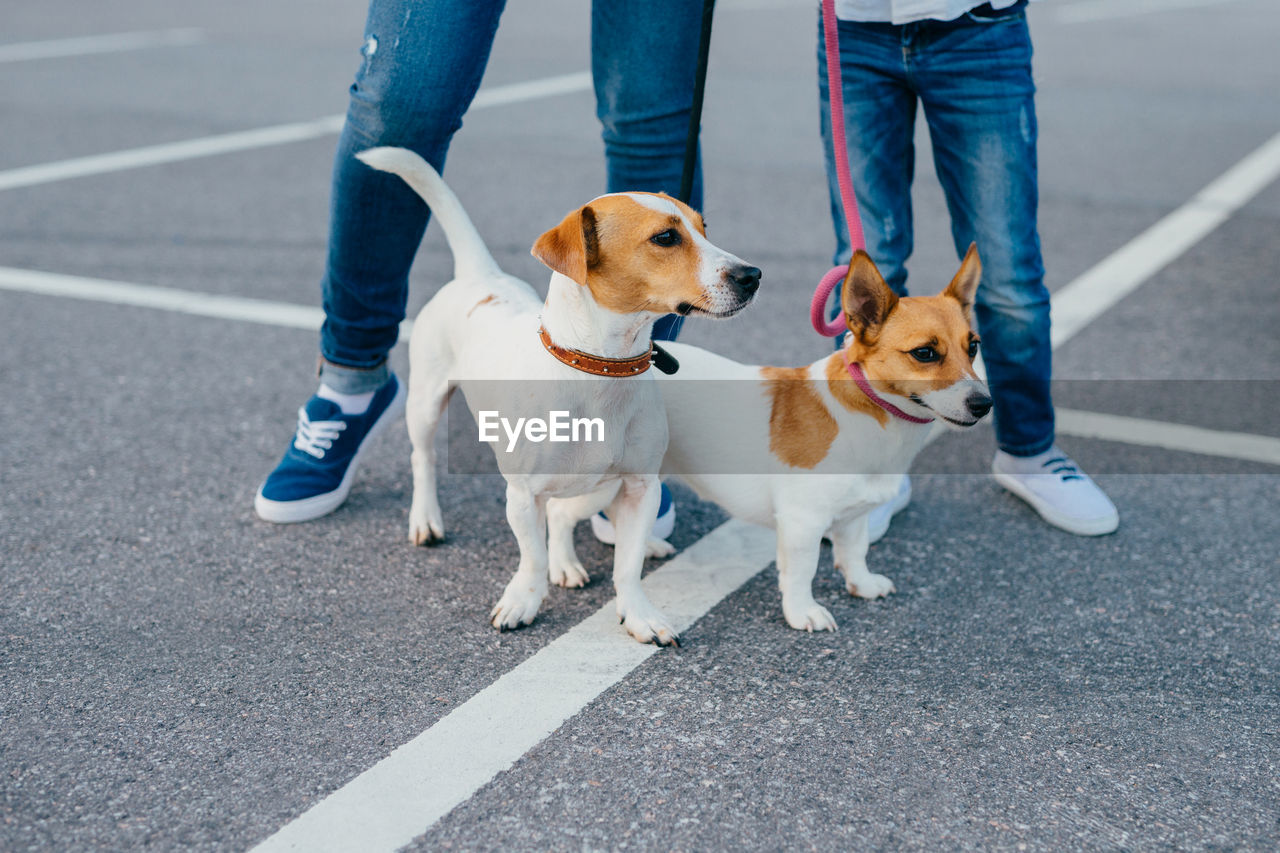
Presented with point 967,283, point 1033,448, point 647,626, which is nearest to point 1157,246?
point 1033,448

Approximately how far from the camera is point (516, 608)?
2662mm

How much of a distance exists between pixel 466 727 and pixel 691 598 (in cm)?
73

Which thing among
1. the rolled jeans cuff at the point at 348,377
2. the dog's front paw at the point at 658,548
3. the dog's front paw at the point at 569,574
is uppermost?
the rolled jeans cuff at the point at 348,377

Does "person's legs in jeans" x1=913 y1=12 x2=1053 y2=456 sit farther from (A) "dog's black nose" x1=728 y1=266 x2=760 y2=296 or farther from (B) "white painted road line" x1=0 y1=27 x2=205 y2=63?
(B) "white painted road line" x1=0 y1=27 x2=205 y2=63

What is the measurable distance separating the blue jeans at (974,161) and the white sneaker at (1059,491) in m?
0.05

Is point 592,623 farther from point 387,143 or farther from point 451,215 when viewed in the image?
point 387,143

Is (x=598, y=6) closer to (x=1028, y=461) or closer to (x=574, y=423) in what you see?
(x=574, y=423)

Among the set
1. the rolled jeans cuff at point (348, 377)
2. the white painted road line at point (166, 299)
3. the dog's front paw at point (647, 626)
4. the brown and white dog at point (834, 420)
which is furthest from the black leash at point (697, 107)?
the white painted road line at point (166, 299)

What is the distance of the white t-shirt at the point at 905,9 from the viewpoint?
283 centimetres

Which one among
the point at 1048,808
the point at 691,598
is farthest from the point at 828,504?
the point at 1048,808

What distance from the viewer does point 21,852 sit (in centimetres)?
194

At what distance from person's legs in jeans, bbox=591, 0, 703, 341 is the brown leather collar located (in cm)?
55

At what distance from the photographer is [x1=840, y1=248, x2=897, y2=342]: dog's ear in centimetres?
251

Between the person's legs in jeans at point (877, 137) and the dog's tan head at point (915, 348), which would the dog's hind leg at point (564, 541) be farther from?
the person's legs in jeans at point (877, 137)
